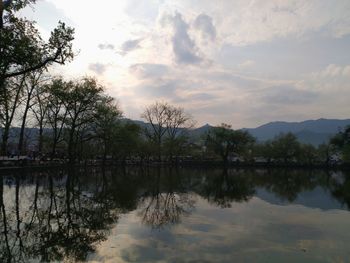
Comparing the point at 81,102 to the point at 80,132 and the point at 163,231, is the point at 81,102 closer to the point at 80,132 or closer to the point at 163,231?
the point at 80,132

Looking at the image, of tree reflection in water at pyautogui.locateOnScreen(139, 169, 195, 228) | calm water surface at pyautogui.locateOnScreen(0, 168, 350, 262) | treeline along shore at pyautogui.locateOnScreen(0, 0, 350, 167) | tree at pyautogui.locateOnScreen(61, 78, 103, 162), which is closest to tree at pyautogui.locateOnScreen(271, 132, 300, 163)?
treeline along shore at pyautogui.locateOnScreen(0, 0, 350, 167)

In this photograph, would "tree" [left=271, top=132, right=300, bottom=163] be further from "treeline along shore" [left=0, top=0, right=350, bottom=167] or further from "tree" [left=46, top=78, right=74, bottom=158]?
"tree" [left=46, top=78, right=74, bottom=158]

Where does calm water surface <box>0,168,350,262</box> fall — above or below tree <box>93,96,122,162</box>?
below

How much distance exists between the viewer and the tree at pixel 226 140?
331 feet

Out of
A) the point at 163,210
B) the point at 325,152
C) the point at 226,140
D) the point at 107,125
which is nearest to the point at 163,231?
the point at 163,210

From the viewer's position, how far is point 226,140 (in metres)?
101

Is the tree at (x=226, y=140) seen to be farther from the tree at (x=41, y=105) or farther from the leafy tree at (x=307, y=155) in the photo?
the tree at (x=41, y=105)

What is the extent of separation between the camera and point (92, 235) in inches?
415

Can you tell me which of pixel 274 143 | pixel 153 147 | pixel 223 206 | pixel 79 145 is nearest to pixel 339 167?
pixel 274 143

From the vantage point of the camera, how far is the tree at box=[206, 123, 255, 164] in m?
101

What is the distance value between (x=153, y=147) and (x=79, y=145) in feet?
83.0

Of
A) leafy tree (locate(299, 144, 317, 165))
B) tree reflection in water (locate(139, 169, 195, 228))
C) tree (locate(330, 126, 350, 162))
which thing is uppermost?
tree (locate(330, 126, 350, 162))

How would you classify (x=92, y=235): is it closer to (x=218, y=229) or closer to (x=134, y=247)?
(x=134, y=247)

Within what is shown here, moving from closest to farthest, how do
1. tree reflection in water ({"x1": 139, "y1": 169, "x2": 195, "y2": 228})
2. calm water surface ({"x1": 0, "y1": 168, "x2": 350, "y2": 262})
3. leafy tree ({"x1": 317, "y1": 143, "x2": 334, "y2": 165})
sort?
calm water surface ({"x1": 0, "y1": 168, "x2": 350, "y2": 262})
tree reflection in water ({"x1": 139, "y1": 169, "x2": 195, "y2": 228})
leafy tree ({"x1": 317, "y1": 143, "x2": 334, "y2": 165})
